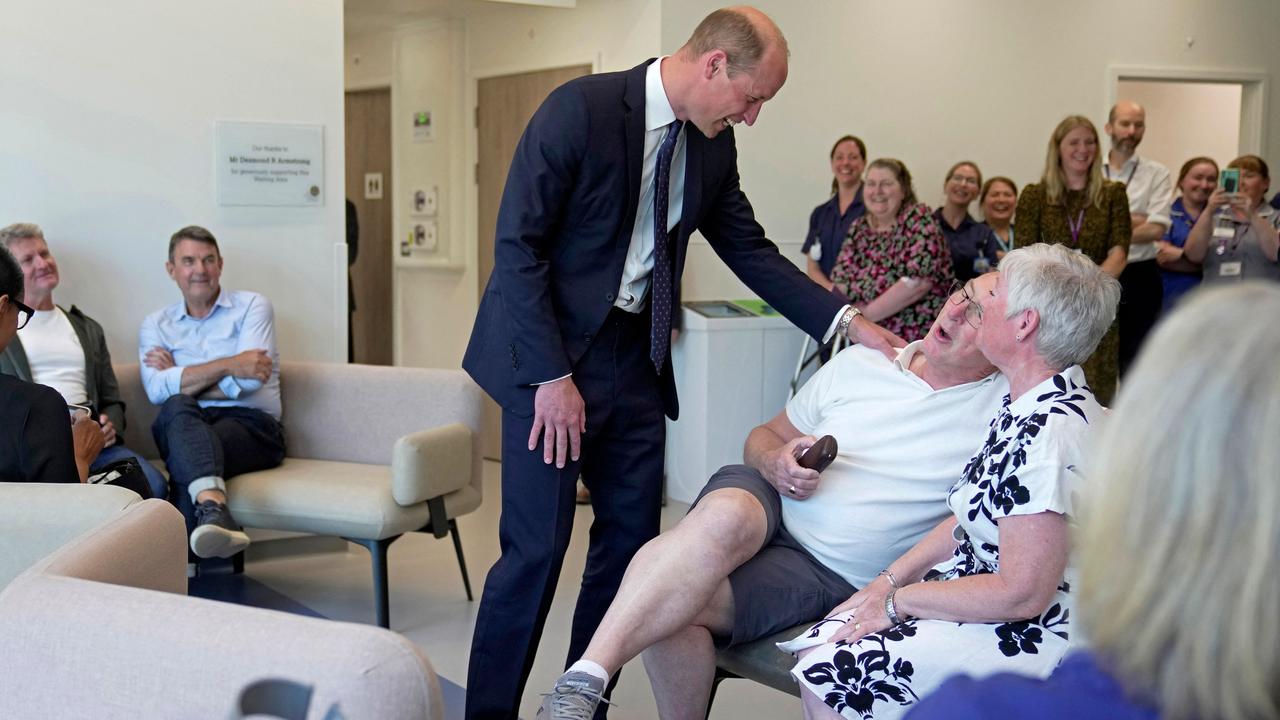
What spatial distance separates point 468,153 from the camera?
24.1 feet

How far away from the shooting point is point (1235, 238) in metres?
6.45

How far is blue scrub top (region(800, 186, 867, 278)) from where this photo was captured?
6219 millimetres

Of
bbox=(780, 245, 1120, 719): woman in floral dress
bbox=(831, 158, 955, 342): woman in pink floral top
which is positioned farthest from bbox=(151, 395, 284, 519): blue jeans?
bbox=(831, 158, 955, 342): woman in pink floral top

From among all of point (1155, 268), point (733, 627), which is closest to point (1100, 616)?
point (733, 627)

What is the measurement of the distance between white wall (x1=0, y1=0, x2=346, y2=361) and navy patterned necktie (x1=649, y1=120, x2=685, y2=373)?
262cm

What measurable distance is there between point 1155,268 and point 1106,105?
4.40 ft

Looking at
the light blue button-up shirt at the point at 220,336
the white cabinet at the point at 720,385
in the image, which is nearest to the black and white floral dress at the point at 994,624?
the light blue button-up shirt at the point at 220,336

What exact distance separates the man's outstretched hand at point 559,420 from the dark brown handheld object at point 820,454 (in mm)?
473

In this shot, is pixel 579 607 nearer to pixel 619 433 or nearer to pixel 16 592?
pixel 619 433

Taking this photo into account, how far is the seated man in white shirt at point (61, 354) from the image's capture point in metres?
4.18

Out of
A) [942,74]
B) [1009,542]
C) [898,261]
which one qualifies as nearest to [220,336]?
[898,261]

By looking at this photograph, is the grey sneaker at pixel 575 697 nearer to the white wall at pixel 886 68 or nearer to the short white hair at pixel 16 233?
the short white hair at pixel 16 233

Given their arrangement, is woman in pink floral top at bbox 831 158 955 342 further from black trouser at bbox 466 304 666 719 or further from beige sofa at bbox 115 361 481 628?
black trouser at bbox 466 304 666 719

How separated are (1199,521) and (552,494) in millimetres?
1876
